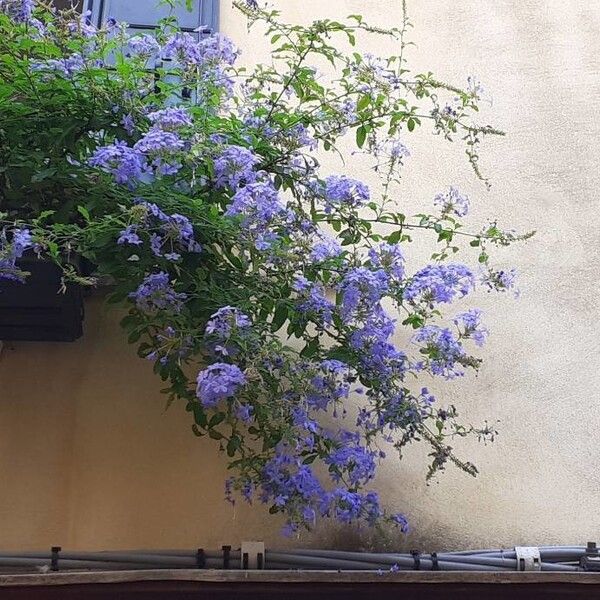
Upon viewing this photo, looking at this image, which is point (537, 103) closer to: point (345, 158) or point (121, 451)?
point (345, 158)

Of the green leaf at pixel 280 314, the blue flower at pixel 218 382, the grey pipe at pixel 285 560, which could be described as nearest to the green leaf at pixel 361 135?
the green leaf at pixel 280 314

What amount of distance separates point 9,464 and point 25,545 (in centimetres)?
30

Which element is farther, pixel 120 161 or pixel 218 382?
pixel 120 161

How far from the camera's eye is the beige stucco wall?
320 centimetres

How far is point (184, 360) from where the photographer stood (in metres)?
2.82

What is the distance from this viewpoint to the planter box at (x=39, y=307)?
9.59ft

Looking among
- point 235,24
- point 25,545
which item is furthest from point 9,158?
point 235,24

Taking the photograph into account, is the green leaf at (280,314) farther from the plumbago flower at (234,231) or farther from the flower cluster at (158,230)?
the flower cluster at (158,230)

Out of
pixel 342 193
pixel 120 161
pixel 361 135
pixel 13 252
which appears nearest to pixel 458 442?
pixel 342 193

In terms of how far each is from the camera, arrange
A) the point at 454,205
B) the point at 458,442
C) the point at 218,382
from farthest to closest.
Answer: the point at 458,442
the point at 454,205
the point at 218,382

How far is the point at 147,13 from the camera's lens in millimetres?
3885

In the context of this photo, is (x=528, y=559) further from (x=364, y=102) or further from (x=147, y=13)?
(x=147, y=13)

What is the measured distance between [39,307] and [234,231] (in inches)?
28.3

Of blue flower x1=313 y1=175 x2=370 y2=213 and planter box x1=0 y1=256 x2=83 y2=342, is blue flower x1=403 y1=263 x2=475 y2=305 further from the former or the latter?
planter box x1=0 y1=256 x2=83 y2=342
